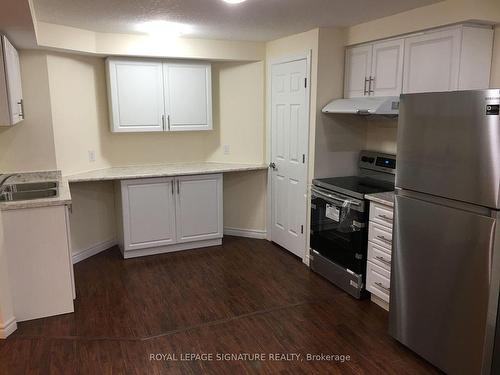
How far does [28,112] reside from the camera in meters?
3.73

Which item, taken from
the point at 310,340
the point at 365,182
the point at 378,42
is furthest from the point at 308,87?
the point at 310,340

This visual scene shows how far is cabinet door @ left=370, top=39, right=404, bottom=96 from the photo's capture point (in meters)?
3.12

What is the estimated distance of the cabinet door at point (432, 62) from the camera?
274 cm

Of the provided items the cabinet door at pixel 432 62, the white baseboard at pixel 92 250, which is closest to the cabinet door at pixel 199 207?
the white baseboard at pixel 92 250

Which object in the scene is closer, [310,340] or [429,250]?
[429,250]

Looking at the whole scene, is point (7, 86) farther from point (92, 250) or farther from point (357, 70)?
point (357, 70)

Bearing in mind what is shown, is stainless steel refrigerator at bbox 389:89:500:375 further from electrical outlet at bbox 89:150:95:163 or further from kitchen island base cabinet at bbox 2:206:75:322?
electrical outlet at bbox 89:150:95:163

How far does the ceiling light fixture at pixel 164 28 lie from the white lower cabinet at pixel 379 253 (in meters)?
2.22

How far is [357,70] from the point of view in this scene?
3.58 metres

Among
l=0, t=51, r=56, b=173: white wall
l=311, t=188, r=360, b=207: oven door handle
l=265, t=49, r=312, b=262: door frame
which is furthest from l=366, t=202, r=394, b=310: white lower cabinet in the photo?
l=0, t=51, r=56, b=173: white wall

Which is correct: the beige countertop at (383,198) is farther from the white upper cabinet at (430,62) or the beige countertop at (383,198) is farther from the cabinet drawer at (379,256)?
the white upper cabinet at (430,62)

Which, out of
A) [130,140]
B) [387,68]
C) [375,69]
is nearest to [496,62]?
[387,68]

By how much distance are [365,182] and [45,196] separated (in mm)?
2680

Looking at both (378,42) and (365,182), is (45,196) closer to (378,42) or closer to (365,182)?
(365,182)
